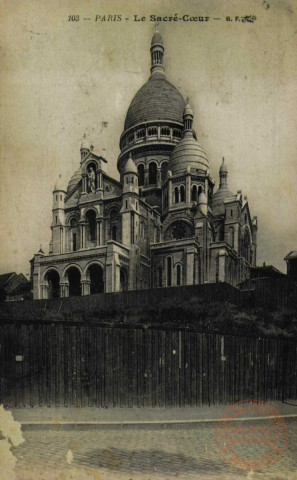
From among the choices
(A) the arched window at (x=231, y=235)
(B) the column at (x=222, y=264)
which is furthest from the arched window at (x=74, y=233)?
(A) the arched window at (x=231, y=235)

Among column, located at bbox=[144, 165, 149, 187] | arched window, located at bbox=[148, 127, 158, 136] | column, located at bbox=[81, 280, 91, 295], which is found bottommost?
column, located at bbox=[81, 280, 91, 295]

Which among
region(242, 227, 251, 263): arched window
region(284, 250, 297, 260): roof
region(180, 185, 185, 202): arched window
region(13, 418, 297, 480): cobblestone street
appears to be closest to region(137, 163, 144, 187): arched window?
region(180, 185, 185, 202): arched window

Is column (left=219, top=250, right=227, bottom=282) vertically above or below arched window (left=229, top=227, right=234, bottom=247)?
below

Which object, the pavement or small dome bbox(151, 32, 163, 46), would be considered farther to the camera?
small dome bbox(151, 32, 163, 46)

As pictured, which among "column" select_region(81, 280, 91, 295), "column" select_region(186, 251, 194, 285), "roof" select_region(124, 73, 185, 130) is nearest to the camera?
"column" select_region(81, 280, 91, 295)

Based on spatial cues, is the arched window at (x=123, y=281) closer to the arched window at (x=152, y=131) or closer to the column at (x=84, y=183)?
the column at (x=84, y=183)

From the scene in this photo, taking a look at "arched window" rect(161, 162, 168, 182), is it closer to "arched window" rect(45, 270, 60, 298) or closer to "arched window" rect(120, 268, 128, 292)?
"arched window" rect(120, 268, 128, 292)
